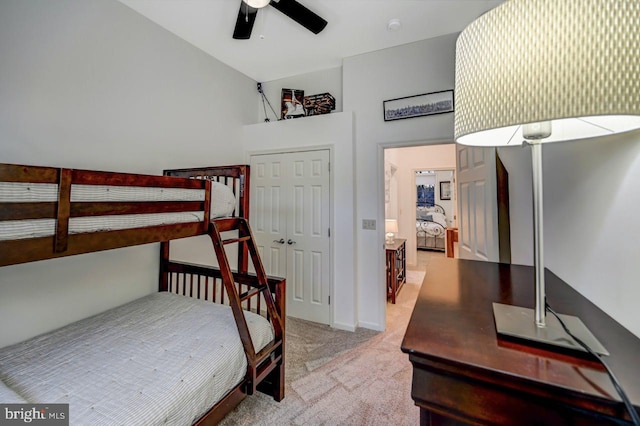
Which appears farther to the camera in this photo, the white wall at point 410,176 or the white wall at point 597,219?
the white wall at point 410,176

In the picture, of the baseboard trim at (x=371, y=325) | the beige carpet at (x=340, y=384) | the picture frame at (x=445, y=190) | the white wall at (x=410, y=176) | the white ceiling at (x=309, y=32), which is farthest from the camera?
the picture frame at (x=445, y=190)

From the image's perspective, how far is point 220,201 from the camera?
1.60 m

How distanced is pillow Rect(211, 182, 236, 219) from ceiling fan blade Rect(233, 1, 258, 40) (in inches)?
49.7

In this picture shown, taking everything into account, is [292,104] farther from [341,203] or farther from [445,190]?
[445,190]

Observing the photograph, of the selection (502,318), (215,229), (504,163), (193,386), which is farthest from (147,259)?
(504,163)

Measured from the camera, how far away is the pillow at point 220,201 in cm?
156

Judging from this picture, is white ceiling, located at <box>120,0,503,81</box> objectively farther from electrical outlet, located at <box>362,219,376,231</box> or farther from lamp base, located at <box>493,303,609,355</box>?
lamp base, located at <box>493,303,609,355</box>

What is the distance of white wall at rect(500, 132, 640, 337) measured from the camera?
72 cm

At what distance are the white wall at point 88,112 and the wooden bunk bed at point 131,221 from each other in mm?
826

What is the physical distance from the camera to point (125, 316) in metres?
1.77

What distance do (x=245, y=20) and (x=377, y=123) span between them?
150 centimetres

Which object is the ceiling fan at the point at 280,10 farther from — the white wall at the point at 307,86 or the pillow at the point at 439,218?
the pillow at the point at 439,218

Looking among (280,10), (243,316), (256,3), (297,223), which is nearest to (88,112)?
(256,3)

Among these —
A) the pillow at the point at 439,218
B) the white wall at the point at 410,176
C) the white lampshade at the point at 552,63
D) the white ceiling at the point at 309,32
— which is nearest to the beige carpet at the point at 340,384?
the white lampshade at the point at 552,63
